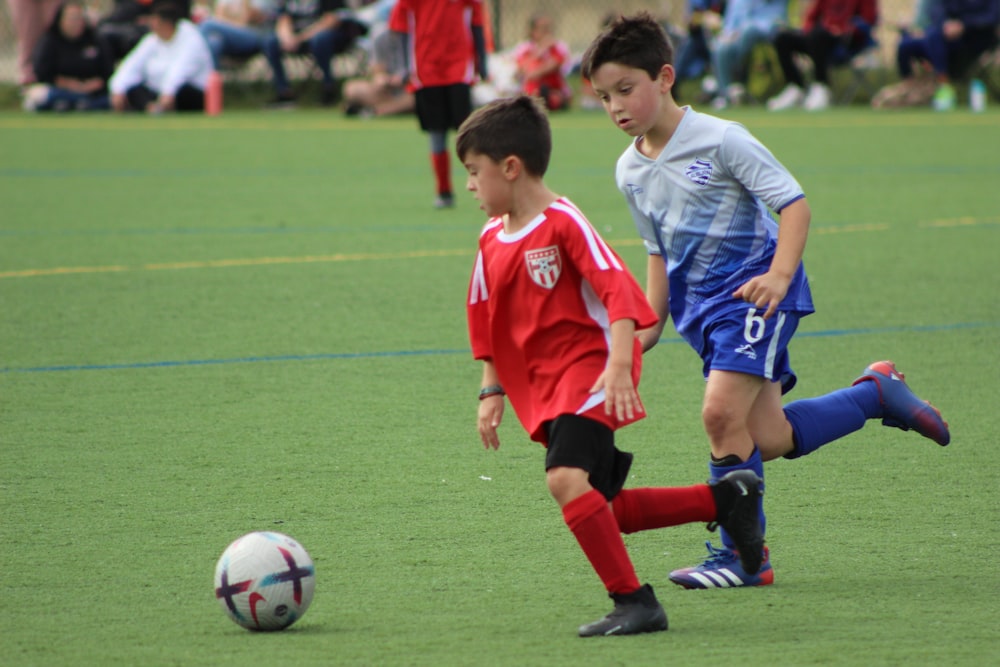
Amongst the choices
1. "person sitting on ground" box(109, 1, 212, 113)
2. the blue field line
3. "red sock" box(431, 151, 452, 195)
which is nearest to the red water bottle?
"person sitting on ground" box(109, 1, 212, 113)

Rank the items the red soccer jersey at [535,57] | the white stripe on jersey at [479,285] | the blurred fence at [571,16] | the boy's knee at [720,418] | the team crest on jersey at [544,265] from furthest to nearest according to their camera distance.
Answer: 1. the blurred fence at [571,16]
2. the red soccer jersey at [535,57]
3. the boy's knee at [720,418]
4. the white stripe on jersey at [479,285]
5. the team crest on jersey at [544,265]

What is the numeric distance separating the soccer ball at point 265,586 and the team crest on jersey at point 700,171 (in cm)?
136

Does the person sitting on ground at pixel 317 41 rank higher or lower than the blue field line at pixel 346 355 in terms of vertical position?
lower

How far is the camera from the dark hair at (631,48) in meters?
3.59

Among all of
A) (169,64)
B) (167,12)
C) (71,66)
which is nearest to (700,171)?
(167,12)

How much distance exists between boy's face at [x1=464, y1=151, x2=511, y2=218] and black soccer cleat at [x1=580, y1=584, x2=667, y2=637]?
0.91m

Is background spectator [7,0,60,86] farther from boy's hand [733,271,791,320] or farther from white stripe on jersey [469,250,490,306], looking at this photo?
boy's hand [733,271,791,320]

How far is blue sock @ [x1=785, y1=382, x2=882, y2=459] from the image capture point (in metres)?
3.87

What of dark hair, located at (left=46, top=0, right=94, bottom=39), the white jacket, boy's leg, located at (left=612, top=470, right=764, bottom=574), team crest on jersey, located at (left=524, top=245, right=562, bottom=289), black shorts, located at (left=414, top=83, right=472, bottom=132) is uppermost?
team crest on jersey, located at (left=524, top=245, right=562, bottom=289)

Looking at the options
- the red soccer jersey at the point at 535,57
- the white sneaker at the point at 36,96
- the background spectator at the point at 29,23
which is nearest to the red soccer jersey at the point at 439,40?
the red soccer jersey at the point at 535,57

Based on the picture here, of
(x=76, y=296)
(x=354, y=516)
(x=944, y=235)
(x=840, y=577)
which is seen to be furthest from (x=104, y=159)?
(x=840, y=577)

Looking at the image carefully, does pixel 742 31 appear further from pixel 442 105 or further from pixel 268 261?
pixel 268 261

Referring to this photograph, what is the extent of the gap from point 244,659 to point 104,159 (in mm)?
11992

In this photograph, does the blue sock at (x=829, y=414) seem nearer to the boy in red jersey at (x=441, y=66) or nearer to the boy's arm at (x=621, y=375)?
the boy's arm at (x=621, y=375)
